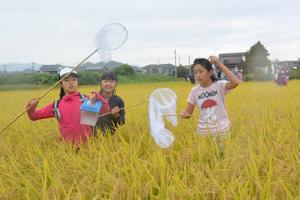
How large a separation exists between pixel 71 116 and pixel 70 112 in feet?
0.11

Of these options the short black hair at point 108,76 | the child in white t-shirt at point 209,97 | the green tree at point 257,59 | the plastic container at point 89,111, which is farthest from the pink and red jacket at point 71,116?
the green tree at point 257,59

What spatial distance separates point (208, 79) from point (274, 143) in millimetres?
736

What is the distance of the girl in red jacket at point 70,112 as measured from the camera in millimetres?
3000

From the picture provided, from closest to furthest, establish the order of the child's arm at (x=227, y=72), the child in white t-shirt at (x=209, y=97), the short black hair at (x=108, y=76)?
the child's arm at (x=227, y=72) → the child in white t-shirt at (x=209, y=97) → the short black hair at (x=108, y=76)

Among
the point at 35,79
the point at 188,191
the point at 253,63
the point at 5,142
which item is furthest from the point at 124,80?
the point at 188,191

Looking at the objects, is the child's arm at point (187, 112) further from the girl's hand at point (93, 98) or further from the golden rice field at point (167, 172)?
the girl's hand at point (93, 98)

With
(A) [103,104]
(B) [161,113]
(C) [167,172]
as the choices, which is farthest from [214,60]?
(C) [167,172]

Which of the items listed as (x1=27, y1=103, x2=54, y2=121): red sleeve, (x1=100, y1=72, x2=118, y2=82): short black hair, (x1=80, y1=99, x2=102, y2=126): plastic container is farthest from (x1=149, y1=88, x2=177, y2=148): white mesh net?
(x1=27, y1=103, x2=54, y2=121): red sleeve

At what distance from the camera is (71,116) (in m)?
3.02

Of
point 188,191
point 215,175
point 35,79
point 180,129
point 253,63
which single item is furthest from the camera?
point 253,63

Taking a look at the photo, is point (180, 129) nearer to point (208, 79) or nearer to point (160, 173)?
point (208, 79)

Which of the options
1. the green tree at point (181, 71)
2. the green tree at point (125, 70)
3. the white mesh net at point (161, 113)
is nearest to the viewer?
the white mesh net at point (161, 113)

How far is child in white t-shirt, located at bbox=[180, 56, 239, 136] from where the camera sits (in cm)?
277

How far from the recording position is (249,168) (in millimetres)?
1890
